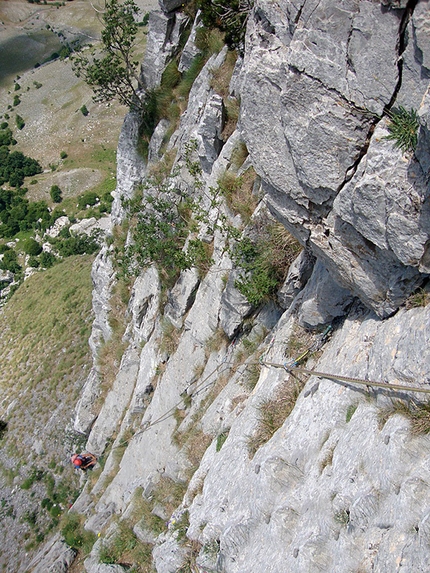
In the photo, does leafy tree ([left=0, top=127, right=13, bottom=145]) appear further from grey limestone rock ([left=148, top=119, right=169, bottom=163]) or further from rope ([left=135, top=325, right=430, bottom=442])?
rope ([left=135, top=325, right=430, bottom=442])

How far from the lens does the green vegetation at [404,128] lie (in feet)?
16.9

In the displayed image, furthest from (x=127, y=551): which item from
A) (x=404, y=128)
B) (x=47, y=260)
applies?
(x=47, y=260)

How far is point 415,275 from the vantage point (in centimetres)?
639

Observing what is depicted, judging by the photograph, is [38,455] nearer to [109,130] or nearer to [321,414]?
[321,414]

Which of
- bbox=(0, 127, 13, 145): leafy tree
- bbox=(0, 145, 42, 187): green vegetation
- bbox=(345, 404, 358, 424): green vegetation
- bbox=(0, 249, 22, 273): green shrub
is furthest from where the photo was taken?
bbox=(0, 127, 13, 145): leafy tree

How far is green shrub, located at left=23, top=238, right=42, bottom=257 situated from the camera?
60219 millimetres

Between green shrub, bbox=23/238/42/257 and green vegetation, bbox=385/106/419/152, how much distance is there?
6083 centimetres

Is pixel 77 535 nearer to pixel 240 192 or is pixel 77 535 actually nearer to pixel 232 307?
pixel 232 307

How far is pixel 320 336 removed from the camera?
30.4 feet

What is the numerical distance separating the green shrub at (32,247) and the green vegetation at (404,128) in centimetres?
6083

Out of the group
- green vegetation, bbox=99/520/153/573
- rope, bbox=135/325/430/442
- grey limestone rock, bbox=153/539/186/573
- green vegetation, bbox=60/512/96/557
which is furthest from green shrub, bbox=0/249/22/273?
grey limestone rock, bbox=153/539/186/573

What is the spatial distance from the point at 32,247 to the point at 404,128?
61409 millimetres

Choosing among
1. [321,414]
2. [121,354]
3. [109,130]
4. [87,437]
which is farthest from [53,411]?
[109,130]

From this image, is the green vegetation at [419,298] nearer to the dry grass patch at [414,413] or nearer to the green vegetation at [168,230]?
the dry grass patch at [414,413]
